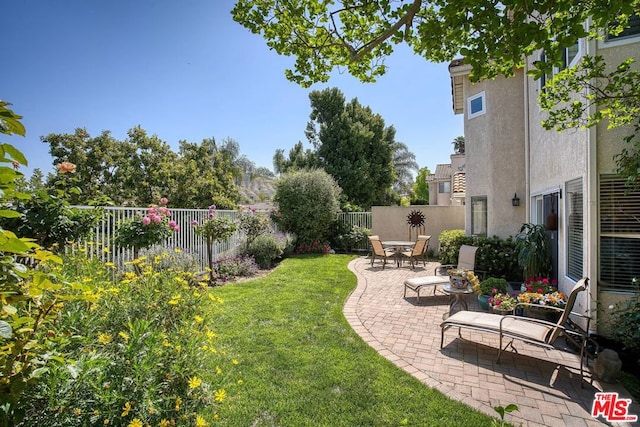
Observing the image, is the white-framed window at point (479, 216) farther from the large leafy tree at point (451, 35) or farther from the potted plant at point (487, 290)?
the large leafy tree at point (451, 35)

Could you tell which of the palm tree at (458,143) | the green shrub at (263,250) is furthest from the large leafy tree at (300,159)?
the palm tree at (458,143)

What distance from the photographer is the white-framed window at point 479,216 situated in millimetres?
10203

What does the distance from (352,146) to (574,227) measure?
19762 millimetres

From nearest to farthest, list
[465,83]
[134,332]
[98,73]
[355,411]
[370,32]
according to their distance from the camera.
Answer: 1. [134,332]
2. [355,411]
3. [370,32]
4. [98,73]
5. [465,83]

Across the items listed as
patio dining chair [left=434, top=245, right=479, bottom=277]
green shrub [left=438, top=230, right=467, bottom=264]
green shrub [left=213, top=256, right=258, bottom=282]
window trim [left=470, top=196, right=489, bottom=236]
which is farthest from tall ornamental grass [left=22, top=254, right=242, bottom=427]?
window trim [left=470, top=196, right=489, bottom=236]

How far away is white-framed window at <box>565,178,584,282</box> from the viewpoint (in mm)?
5254

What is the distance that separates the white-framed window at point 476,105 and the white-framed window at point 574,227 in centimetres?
515

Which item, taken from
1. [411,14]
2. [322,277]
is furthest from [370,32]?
[322,277]

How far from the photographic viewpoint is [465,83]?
10.5 metres

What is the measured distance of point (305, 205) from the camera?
48.9ft

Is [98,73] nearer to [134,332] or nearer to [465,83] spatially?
[134,332]

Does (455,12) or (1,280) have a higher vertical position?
(455,12)

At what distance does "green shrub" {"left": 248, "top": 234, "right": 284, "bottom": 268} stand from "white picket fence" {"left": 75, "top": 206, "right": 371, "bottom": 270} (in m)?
0.65

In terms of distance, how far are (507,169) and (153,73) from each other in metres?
11.0
